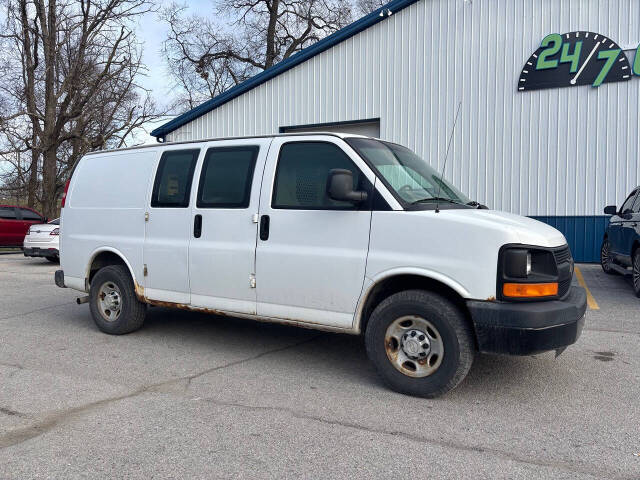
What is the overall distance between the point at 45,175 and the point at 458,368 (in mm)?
26747

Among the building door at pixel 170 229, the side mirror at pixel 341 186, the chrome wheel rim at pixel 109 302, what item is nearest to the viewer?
the side mirror at pixel 341 186

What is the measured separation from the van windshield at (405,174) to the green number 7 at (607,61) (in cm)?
961

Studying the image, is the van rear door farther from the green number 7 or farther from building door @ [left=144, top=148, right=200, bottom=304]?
the green number 7

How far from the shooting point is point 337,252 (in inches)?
182

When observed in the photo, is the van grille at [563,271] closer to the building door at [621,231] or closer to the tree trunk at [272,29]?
the building door at [621,231]

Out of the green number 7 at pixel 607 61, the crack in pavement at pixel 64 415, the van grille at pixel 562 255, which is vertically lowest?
the crack in pavement at pixel 64 415

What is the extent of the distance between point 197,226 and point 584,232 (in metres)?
10.7

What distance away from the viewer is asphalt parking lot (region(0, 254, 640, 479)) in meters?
3.17

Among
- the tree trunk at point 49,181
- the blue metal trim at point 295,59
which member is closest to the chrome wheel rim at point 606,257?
the blue metal trim at point 295,59

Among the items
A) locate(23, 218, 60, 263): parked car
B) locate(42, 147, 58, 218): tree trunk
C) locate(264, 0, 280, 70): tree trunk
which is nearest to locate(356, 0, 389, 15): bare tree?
locate(264, 0, 280, 70): tree trunk

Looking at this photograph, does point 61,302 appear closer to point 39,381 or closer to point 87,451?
point 39,381

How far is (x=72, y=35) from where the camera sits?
88.7 feet

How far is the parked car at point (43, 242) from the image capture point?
48.3 feet

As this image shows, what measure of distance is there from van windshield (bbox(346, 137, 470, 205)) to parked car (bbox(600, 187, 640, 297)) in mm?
5109
